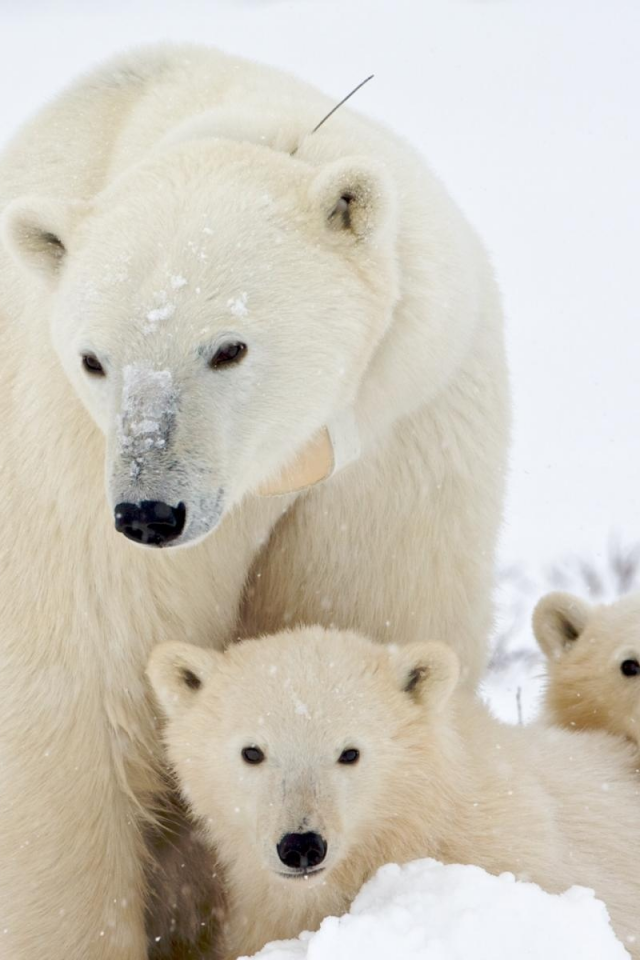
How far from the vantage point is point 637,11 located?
102ft

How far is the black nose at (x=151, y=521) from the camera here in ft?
9.20

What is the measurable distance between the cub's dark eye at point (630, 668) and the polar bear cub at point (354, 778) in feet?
1.75

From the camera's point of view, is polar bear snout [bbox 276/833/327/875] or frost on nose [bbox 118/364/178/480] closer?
frost on nose [bbox 118/364/178/480]

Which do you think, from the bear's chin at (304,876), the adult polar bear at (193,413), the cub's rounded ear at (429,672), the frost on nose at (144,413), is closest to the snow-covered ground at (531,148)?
the adult polar bear at (193,413)

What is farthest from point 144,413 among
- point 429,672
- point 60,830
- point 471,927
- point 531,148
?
point 531,148

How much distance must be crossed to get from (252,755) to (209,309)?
1.11 m

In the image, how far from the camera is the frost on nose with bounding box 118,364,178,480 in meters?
2.82

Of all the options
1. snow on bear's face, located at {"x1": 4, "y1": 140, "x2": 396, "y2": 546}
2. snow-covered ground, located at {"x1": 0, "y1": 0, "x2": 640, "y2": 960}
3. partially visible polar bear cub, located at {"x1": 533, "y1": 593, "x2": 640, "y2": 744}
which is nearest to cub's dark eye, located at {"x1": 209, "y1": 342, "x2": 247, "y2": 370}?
snow on bear's face, located at {"x1": 4, "y1": 140, "x2": 396, "y2": 546}

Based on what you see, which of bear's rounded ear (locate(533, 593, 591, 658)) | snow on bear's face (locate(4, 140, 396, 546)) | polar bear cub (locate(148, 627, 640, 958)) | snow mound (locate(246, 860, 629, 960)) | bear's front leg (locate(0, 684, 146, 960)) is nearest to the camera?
snow mound (locate(246, 860, 629, 960))

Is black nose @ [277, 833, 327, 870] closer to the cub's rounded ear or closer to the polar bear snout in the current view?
the polar bear snout

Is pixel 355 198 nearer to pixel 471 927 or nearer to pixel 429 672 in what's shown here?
pixel 429 672

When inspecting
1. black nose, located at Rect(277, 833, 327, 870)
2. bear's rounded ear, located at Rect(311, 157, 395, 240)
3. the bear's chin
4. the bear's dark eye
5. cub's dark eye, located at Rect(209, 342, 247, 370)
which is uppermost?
bear's rounded ear, located at Rect(311, 157, 395, 240)

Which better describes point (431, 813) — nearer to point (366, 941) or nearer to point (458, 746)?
point (458, 746)

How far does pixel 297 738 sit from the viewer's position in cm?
323
